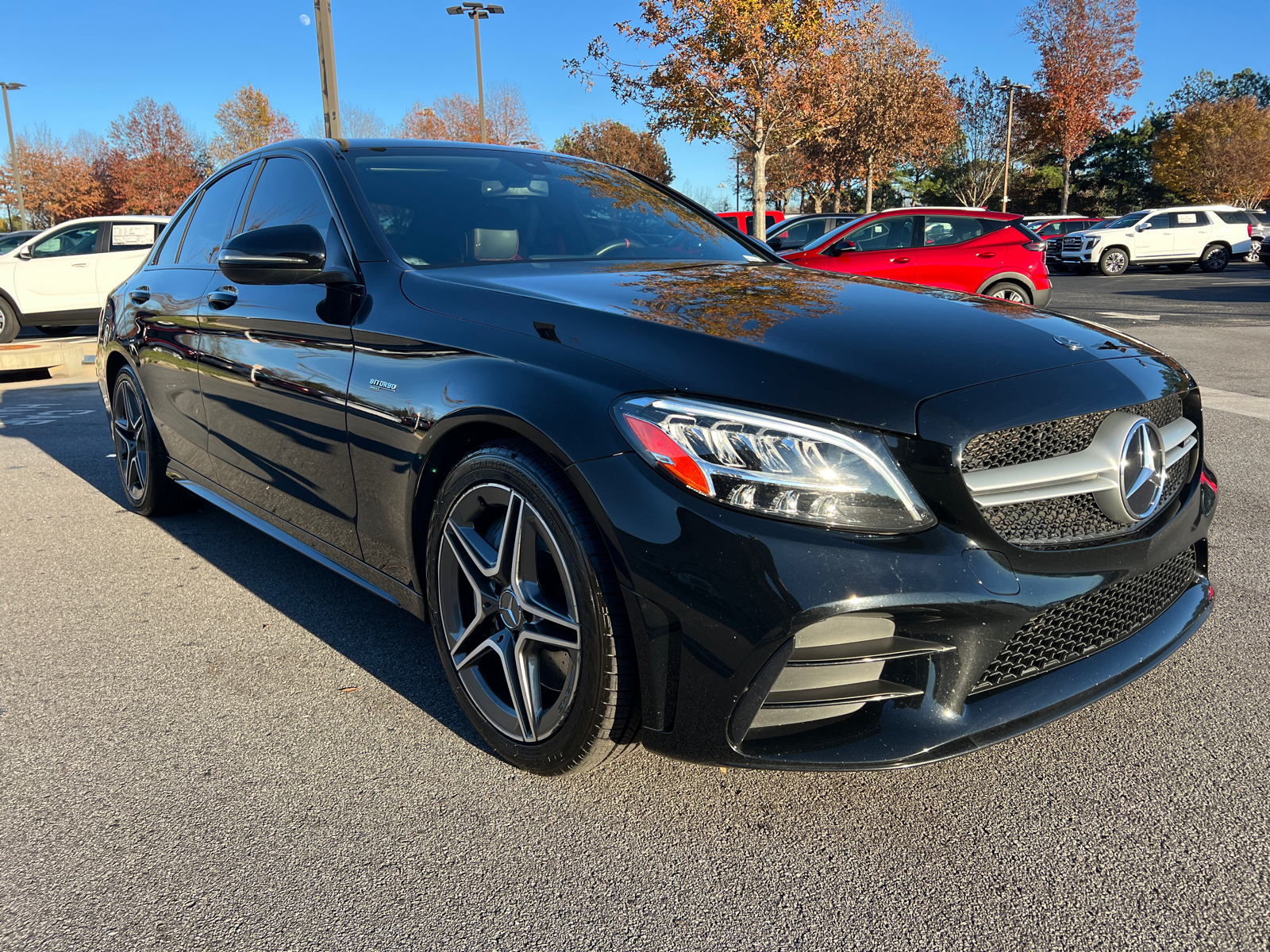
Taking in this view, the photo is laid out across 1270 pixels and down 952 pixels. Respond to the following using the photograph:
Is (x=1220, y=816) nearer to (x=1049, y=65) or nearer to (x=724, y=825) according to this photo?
(x=724, y=825)

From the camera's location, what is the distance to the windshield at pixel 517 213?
114 inches

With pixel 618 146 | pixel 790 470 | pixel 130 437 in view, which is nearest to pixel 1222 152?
pixel 618 146

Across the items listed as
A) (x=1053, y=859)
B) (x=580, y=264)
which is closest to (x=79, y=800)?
(x=580, y=264)

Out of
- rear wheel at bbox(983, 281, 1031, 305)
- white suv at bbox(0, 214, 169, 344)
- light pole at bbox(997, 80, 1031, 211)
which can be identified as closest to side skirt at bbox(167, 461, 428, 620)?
rear wheel at bbox(983, 281, 1031, 305)

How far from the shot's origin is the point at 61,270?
13.5 m

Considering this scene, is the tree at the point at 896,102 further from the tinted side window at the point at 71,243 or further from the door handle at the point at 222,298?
the door handle at the point at 222,298

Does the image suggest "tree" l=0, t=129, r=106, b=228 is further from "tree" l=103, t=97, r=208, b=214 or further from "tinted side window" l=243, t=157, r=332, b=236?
"tinted side window" l=243, t=157, r=332, b=236

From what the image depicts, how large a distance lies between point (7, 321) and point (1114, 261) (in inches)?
1065

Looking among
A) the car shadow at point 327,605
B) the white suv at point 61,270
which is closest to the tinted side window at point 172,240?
the car shadow at point 327,605

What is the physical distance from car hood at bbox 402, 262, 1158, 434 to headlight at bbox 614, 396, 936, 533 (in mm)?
50

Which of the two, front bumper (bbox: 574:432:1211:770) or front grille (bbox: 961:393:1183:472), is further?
front grille (bbox: 961:393:1183:472)

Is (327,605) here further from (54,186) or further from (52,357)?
(54,186)

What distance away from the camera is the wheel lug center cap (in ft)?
7.23

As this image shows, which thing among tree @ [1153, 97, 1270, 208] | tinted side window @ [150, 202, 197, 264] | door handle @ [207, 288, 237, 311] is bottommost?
door handle @ [207, 288, 237, 311]
